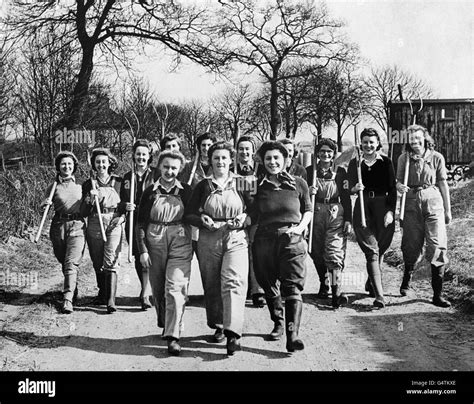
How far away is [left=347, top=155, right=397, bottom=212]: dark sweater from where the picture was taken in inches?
255

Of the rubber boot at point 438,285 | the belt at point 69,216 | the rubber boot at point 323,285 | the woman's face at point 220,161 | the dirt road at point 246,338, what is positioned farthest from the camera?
the rubber boot at point 323,285

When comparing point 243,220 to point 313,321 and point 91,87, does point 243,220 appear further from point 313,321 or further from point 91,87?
point 91,87

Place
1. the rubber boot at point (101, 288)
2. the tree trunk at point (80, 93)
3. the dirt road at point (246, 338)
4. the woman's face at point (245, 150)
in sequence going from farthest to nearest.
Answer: the tree trunk at point (80, 93), the rubber boot at point (101, 288), the woman's face at point (245, 150), the dirt road at point (246, 338)

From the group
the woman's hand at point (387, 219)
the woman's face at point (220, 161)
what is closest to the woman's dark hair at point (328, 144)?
the woman's hand at point (387, 219)

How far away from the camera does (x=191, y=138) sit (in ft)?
70.0

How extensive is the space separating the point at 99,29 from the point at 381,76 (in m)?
34.1

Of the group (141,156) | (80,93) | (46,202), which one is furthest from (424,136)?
(80,93)

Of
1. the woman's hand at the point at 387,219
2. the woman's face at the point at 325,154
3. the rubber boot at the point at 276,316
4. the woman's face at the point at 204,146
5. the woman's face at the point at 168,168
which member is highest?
the woman's face at the point at 204,146

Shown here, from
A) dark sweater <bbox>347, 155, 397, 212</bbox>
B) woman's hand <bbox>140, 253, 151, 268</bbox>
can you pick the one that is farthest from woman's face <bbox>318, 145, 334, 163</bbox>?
woman's hand <bbox>140, 253, 151, 268</bbox>

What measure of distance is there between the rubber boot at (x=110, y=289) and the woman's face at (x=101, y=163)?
3.74ft

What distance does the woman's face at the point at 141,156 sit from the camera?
6422mm

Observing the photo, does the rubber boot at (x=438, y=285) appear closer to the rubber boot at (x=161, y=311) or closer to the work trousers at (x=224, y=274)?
the work trousers at (x=224, y=274)

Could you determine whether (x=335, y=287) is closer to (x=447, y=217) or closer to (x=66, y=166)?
(x=447, y=217)
